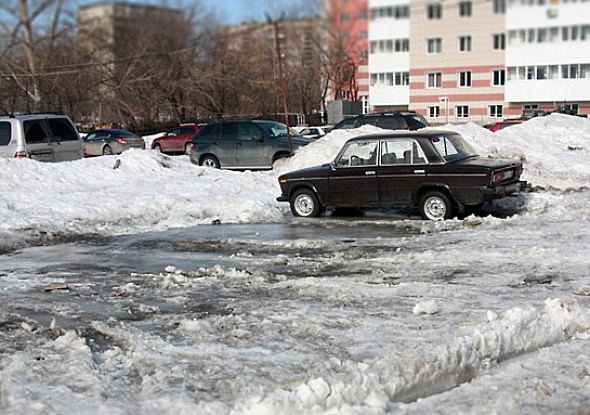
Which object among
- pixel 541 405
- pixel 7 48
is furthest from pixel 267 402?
pixel 7 48

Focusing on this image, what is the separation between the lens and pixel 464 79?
2322 inches

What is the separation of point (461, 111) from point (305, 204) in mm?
50516

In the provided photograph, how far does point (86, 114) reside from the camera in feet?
170

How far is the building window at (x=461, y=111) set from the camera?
205 ft

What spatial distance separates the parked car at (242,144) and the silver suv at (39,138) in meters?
5.82

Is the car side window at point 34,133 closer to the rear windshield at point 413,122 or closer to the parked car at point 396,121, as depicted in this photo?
the parked car at point 396,121

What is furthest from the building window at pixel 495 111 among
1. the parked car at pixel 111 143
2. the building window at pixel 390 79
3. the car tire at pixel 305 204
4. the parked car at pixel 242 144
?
the car tire at pixel 305 204

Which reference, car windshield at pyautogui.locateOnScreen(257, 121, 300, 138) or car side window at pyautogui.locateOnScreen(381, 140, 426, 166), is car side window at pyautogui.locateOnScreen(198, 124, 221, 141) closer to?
car windshield at pyautogui.locateOnScreen(257, 121, 300, 138)

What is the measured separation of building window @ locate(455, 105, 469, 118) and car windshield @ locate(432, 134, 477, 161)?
1940 inches

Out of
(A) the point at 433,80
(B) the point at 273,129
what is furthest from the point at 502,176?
(A) the point at 433,80

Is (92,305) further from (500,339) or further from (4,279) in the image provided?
(500,339)

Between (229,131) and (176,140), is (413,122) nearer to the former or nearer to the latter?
(229,131)

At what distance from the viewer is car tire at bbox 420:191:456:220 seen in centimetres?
1359

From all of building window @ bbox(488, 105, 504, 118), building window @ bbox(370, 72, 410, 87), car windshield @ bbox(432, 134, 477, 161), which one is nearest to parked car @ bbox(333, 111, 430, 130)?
car windshield @ bbox(432, 134, 477, 161)
